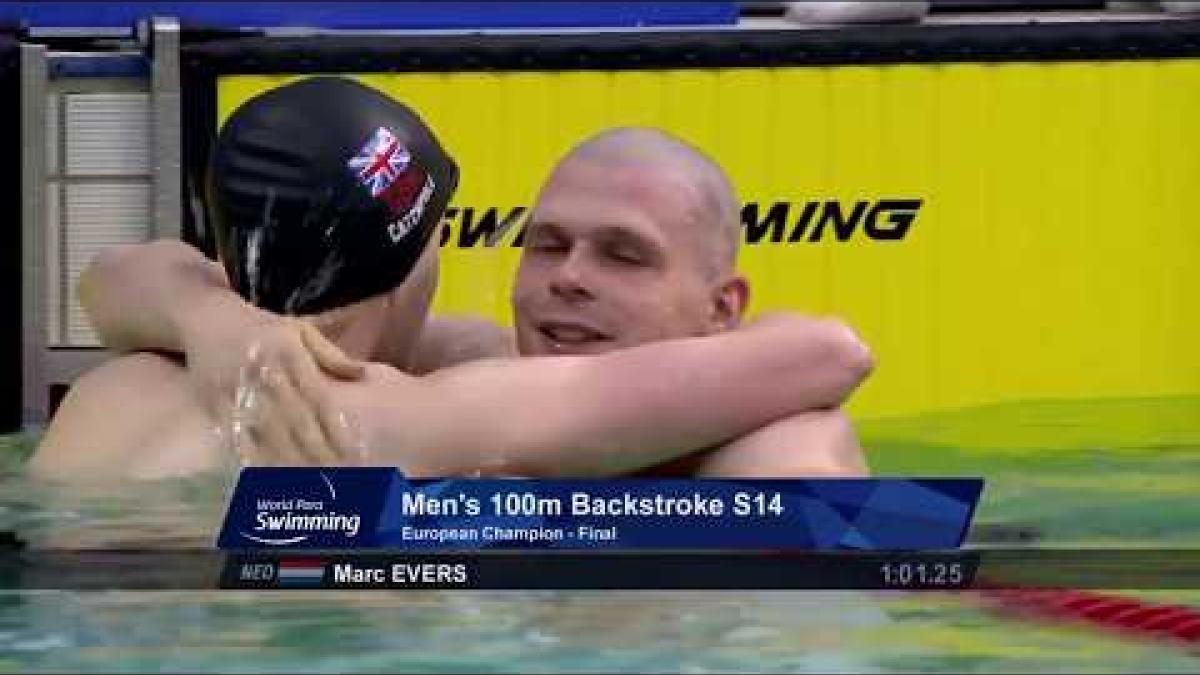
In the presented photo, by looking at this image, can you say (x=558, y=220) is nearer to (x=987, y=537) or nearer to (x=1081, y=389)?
(x=987, y=537)

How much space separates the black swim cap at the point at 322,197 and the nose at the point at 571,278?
9.9 inches

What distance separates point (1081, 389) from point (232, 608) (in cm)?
443

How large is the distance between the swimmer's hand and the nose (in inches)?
18.3

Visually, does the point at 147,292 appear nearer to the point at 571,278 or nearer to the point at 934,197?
the point at 571,278

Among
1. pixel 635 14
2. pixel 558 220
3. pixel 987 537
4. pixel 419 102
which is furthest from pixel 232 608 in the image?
pixel 635 14

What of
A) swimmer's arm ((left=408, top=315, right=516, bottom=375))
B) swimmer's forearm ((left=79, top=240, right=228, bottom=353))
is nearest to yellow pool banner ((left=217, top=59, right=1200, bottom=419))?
swimmer's arm ((left=408, top=315, right=516, bottom=375))

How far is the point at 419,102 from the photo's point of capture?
25.8 feet

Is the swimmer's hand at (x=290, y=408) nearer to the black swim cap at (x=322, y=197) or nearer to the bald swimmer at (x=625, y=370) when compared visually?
the bald swimmer at (x=625, y=370)

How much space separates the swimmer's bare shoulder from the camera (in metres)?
4.52

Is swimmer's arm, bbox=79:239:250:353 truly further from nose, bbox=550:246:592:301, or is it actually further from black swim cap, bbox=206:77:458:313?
nose, bbox=550:246:592:301

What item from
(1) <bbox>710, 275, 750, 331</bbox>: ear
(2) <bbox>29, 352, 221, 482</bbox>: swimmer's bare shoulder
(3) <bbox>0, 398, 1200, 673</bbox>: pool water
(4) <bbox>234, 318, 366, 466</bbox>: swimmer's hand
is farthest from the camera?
(1) <bbox>710, 275, 750, 331</bbox>: ear

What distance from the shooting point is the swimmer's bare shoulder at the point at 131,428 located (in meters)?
4.52
